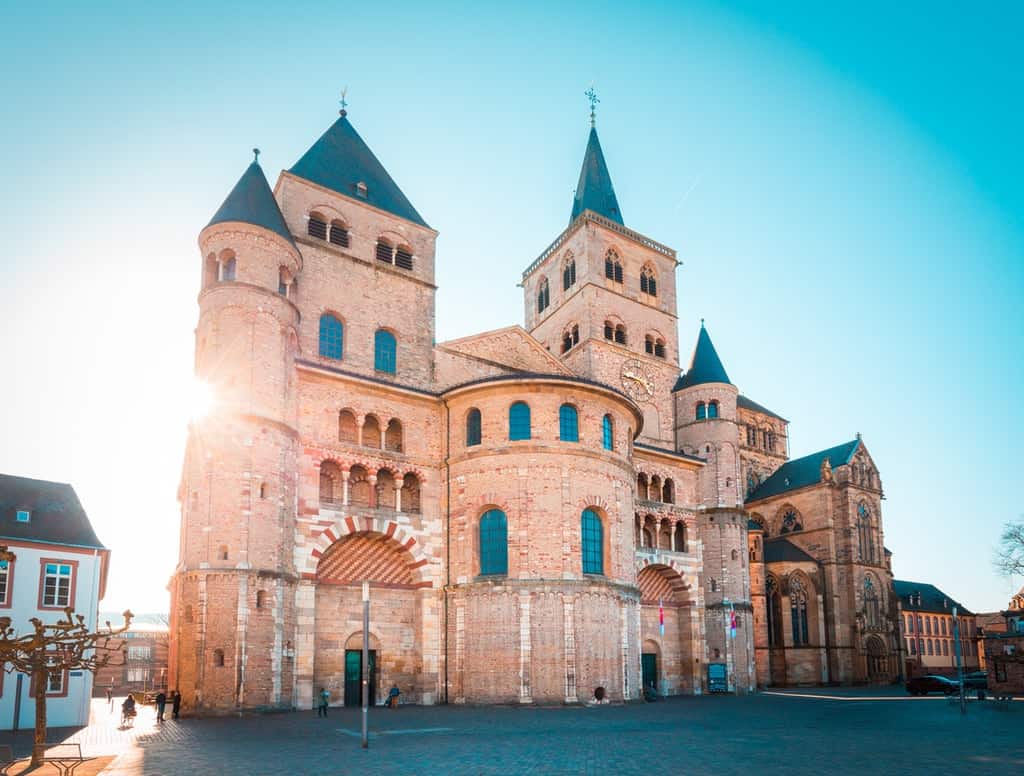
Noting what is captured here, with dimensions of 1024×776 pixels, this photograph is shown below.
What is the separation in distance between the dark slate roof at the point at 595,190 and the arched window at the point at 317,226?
23.8m

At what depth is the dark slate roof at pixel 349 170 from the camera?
4122cm

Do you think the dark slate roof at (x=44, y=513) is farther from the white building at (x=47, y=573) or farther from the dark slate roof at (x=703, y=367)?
the dark slate roof at (x=703, y=367)

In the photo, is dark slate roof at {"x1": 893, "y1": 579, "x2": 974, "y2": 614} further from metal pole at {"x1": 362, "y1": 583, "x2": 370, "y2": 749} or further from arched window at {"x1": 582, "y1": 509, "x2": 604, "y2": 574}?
metal pole at {"x1": 362, "y1": 583, "x2": 370, "y2": 749}

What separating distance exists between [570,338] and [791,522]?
81.5ft

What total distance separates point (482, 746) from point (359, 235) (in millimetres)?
27435

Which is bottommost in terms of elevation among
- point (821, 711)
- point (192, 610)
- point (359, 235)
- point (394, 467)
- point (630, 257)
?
point (821, 711)

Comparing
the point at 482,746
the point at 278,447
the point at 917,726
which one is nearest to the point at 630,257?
the point at 278,447

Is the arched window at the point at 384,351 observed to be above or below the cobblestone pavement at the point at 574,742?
above

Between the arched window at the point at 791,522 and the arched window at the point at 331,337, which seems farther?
the arched window at the point at 791,522

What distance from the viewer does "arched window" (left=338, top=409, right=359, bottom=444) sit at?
115 feet

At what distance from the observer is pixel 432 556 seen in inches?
1394

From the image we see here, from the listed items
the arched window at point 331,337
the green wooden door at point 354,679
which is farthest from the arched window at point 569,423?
the green wooden door at point 354,679

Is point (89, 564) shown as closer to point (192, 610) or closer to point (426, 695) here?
point (192, 610)

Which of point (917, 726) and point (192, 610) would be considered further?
point (192, 610)
